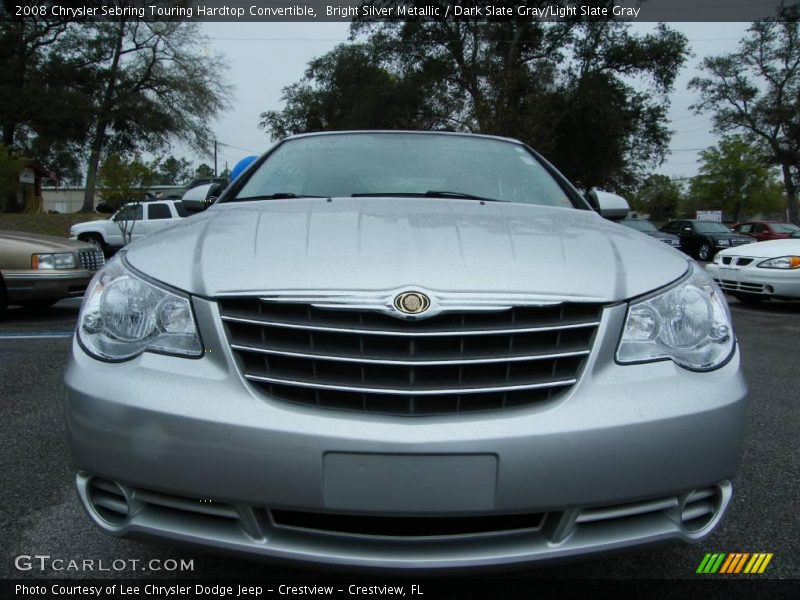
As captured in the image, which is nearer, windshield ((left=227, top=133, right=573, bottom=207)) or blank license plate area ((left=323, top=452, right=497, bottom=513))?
blank license plate area ((left=323, top=452, right=497, bottom=513))

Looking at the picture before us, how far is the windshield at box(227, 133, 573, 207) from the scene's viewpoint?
2.70 meters

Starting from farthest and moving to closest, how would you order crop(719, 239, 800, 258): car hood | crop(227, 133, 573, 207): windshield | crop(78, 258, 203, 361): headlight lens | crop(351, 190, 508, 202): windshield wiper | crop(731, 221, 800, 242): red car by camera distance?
1. crop(731, 221, 800, 242): red car
2. crop(719, 239, 800, 258): car hood
3. crop(227, 133, 573, 207): windshield
4. crop(351, 190, 508, 202): windshield wiper
5. crop(78, 258, 203, 361): headlight lens

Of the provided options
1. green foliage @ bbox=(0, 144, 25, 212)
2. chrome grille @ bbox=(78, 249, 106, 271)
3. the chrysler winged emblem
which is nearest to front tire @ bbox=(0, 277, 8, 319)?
chrome grille @ bbox=(78, 249, 106, 271)

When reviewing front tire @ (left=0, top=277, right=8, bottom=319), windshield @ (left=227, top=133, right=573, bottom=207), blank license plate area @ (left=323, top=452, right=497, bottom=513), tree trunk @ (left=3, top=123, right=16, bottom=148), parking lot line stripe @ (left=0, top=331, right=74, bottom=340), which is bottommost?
parking lot line stripe @ (left=0, top=331, right=74, bottom=340)

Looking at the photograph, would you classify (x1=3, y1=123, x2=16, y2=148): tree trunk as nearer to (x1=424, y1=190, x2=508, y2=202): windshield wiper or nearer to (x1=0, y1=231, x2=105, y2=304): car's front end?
(x1=0, y1=231, x2=105, y2=304): car's front end

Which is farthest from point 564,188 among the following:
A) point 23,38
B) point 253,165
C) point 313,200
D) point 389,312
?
point 23,38

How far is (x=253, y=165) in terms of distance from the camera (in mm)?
3000

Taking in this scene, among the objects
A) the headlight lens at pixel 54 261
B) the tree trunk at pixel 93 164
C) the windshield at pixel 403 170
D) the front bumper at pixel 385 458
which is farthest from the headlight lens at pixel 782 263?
the tree trunk at pixel 93 164

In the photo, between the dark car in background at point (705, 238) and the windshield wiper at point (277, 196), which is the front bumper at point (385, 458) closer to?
the windshield wiper at point (277, 196)

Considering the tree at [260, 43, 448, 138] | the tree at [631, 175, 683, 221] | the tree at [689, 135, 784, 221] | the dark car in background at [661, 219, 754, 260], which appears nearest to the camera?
the dark car in background at [661, 219, 754, 260]

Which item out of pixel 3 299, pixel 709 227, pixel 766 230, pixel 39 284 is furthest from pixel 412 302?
pixel 766 230

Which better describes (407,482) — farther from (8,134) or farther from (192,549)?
(8,134)

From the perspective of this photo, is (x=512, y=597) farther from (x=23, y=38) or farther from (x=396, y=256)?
(x=23, y=38)

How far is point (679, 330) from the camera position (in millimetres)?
1653
